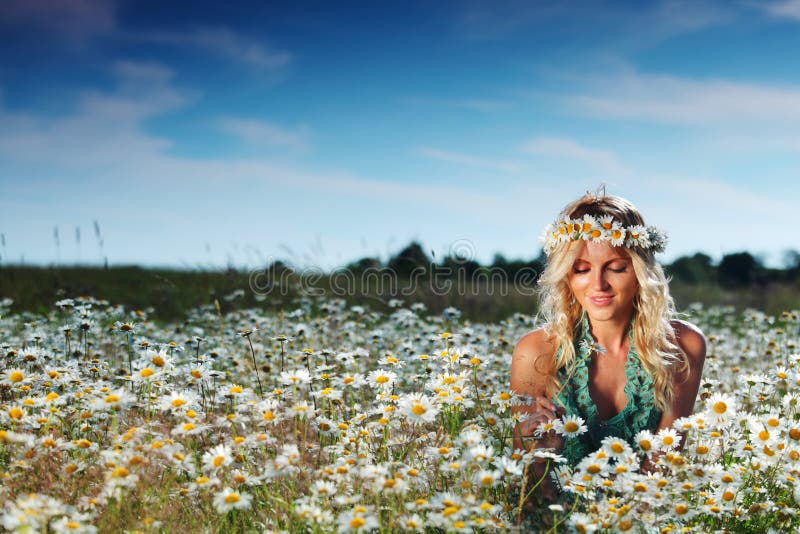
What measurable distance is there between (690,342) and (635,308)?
1.45ft

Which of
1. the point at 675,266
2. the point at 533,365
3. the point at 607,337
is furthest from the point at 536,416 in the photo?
the point at 675,266

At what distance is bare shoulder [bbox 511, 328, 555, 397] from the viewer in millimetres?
4242

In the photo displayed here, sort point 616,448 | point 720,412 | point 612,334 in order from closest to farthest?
1. point 616,448
2. point 720,412
3. point 612,334

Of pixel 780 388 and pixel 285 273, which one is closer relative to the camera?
pixel 780 388

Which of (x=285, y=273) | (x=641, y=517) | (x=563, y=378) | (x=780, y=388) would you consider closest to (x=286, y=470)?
(x=641, y=517)

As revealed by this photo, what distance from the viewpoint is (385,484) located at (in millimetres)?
2621

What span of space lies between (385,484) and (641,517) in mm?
1054

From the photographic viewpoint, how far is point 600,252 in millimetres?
4043

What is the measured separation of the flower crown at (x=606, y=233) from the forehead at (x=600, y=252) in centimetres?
3

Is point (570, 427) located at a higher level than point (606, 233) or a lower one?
lower

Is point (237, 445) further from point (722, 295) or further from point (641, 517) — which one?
point (722, 295)

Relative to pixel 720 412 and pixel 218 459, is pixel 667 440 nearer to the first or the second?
pixel 720 412

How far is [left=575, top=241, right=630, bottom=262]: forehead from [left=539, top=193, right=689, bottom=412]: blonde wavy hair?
28mm

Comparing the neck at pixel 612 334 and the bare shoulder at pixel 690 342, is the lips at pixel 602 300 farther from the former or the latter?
the bare shoulder at pixel 690 342
